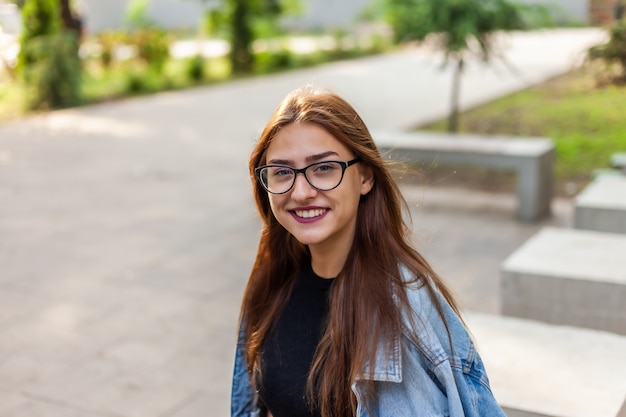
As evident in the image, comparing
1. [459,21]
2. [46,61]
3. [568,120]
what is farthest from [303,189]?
[46,61]

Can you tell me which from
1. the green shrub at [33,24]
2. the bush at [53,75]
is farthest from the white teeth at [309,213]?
the green shrub at [33,24]

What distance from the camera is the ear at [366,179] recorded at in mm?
2275

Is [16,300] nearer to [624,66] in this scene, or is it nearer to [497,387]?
[497,387]

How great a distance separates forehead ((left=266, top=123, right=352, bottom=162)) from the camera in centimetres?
218

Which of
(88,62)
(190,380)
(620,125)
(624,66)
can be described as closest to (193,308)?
(190,380)

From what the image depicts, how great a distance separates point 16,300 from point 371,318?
176 inches

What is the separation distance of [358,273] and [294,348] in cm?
31

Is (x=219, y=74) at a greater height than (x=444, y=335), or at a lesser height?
lesser

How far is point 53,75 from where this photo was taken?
1600 centimetres

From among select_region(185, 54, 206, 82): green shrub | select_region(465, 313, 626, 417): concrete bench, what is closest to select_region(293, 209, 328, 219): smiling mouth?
select_region(465, 313, 626, 417): concrete bench

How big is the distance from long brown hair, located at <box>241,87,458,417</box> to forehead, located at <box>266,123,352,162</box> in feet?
0.05

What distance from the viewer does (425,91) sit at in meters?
17.0

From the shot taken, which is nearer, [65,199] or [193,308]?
[193,308]

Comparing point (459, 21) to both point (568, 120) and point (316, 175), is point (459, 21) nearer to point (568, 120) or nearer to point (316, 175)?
point (568, 120)
